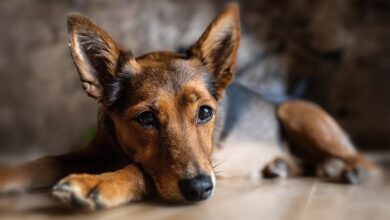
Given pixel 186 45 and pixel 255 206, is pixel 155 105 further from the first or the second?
pixel 186 45

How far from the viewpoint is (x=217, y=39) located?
2621 millimetres

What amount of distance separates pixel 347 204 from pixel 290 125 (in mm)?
1118

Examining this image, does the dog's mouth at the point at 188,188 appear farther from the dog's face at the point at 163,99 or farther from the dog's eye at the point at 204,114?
the dog's eye at the point at 204,114

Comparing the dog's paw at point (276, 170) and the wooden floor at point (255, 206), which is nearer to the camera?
the wooden floor at point (255, 206)

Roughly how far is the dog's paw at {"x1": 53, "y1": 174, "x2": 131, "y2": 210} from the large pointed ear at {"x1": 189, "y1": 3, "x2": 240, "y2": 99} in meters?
0.79

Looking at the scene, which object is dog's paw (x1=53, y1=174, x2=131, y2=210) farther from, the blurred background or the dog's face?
the blurred background

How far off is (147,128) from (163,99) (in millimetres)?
134

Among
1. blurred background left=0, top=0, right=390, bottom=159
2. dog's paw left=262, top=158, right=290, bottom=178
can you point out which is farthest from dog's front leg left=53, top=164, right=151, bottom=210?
blurred background left=0, top=0, right=390, bottom=159

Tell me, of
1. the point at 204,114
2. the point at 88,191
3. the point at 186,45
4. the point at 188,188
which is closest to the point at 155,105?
the point at 204,114

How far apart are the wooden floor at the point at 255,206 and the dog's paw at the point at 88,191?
4 centimetres

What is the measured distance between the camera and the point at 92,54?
2.43 meters

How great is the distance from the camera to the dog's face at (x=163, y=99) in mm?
2123

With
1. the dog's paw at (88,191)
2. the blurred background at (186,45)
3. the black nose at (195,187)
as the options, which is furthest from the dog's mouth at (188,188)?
the blurred background at (186,45)

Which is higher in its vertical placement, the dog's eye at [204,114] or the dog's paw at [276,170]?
the dog's eye at [204,114]
